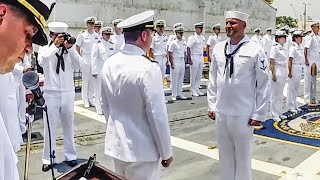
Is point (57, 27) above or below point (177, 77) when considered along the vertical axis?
above

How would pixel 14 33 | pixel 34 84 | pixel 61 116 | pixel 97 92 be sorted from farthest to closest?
pixel 97 92 < pixel 61 116 < pixel 34 84 < pixel 14 33

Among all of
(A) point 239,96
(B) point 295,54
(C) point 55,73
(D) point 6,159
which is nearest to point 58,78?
(C) point 55,73

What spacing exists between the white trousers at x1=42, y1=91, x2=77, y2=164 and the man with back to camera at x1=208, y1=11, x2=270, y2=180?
2.25m

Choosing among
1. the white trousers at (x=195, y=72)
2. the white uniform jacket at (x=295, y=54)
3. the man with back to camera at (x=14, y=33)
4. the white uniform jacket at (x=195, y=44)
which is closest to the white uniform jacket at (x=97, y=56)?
the white trousers at (x=195, y=72)

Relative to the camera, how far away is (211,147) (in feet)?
22.9

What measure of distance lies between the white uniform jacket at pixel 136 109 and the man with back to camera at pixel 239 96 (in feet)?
4.11

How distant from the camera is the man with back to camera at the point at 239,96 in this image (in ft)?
14.3

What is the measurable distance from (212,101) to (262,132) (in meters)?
3.52

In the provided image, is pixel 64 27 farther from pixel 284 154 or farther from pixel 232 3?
pixel 232 3

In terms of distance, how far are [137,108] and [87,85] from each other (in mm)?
7404

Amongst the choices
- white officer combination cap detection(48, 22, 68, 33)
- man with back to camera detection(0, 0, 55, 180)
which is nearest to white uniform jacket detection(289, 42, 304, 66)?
white officer combination cap detection(48, 22, 68, 33)

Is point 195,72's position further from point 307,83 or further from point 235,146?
point 235,146

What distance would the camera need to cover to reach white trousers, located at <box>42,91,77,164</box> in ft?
18.9

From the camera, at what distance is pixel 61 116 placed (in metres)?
5.97
